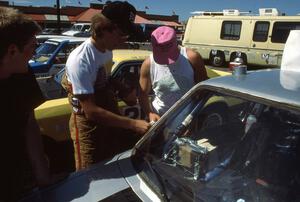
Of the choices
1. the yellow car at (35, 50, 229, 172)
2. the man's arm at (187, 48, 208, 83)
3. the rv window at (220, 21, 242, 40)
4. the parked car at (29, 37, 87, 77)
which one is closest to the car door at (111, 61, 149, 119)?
the yellow car at (35, 50, 229, 172)

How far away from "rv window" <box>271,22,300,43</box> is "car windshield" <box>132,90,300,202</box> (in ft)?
46.2

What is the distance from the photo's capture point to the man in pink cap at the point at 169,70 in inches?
109

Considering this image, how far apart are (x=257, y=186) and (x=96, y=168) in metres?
0.89

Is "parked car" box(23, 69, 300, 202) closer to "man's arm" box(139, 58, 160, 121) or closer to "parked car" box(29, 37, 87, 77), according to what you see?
"man's arm" box(139, 58, 160, 121)

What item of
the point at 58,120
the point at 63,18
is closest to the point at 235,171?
the point at 58,120

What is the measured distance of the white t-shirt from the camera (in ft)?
8.13

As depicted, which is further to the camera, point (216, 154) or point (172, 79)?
point (172, 79)

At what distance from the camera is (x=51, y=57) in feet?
27.4

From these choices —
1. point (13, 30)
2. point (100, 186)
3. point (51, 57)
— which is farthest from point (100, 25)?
point (51, 57)

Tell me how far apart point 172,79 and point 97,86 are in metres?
0.56

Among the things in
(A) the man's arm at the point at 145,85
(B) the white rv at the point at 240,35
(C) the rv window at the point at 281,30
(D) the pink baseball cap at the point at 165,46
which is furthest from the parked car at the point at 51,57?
(C) the rv window at the point at 281,30

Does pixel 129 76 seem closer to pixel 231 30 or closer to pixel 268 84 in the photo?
pixel 268 84

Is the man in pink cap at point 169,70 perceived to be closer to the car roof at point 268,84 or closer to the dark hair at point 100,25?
the dark hair at point 100,25

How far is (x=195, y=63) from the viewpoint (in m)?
2.90
